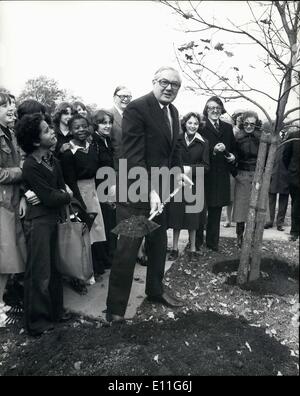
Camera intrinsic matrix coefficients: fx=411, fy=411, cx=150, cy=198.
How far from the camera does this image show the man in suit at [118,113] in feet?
15.3

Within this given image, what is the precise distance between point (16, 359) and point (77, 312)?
0.81 meters

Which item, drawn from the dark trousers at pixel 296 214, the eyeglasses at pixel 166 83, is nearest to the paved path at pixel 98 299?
the eyeglasses at pixel 166 83

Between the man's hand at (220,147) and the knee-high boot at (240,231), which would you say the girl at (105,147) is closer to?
the man's hand at (220,147)

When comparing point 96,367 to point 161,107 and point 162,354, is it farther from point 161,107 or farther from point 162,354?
point 161,107

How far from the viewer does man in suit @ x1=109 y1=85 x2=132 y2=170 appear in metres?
4.68

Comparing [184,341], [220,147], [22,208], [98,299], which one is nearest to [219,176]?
[220,147]

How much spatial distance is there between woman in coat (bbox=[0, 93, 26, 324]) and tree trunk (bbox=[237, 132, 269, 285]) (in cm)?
220

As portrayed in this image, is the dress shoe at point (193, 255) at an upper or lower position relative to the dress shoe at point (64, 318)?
upper

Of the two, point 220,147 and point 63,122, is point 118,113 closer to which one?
point 63,122

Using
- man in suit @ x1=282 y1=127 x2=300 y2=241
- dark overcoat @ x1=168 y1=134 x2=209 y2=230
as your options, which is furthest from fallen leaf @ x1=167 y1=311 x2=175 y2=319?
man in suit @ x1=282 y1=127 x2=300 y2=241

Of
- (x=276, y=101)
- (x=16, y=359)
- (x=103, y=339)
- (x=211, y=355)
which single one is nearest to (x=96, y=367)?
(x=103, y=339)

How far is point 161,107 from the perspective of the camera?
3.58m

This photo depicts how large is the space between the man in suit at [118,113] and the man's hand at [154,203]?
1268mm

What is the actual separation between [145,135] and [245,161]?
7.55 feet
